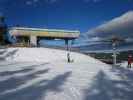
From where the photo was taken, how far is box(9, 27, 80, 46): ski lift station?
38.9 meters

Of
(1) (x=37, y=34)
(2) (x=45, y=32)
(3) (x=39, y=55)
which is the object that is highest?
(2) (x=45, y=32)

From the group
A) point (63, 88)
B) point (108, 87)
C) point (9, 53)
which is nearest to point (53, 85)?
point (63, 88)

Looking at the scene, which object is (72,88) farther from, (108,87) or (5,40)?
(5,40)

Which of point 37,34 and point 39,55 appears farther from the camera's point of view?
point 37,34

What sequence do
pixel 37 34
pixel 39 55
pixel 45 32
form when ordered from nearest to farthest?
1. pixel 39 55
2. pixel 37 34
3. pixel 45 32

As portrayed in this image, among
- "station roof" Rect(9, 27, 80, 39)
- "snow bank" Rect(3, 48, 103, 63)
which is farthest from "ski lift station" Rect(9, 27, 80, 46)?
"snow bank" Rect(3, 48, 103, 63)

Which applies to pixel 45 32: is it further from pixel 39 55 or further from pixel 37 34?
pixel 39 55

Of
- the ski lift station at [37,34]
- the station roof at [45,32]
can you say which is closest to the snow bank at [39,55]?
the ski lift station at [37,34]

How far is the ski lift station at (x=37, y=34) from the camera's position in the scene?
38.9 m

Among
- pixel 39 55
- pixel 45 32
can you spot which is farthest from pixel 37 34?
pixel 39 55

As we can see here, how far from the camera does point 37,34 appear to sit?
4009 cm

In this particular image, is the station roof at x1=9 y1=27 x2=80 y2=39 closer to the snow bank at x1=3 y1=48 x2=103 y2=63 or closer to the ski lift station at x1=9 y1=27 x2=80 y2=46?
the ski lift station at x1=9 y1=27 x2=80 y2=46

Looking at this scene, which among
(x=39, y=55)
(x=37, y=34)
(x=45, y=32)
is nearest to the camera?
(x=39, y=55)

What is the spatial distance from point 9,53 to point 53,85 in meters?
21.2
